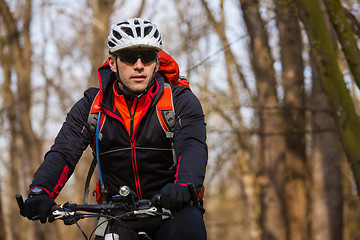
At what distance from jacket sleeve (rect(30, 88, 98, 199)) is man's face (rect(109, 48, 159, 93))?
31 cm

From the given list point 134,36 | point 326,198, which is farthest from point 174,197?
point 326,198

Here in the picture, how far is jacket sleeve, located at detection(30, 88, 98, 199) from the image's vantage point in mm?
3842

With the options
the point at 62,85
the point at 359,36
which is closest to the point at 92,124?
the point at 359,36

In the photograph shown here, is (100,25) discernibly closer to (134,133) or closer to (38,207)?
(134,133)

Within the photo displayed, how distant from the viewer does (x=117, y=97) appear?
417 cm

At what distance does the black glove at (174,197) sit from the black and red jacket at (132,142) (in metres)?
0.54

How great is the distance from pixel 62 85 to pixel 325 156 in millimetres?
16647

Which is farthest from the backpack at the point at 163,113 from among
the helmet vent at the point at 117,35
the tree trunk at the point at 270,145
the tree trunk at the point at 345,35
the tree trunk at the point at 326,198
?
the tree trunk at the point at 326,198

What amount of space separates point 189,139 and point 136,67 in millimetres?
686

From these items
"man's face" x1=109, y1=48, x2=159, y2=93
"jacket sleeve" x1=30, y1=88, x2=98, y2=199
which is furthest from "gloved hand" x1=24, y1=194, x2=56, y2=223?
"man's face" x1=109, y1=48, x2=159, y2=93

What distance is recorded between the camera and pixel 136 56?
4164 mm

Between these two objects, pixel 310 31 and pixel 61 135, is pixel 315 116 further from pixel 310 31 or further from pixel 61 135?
pixel 61 135

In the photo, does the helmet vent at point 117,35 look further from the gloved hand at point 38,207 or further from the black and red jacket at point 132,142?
the gloved hand at point 38,207

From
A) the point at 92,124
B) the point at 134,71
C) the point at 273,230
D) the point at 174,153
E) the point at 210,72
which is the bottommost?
the point at 273,230
